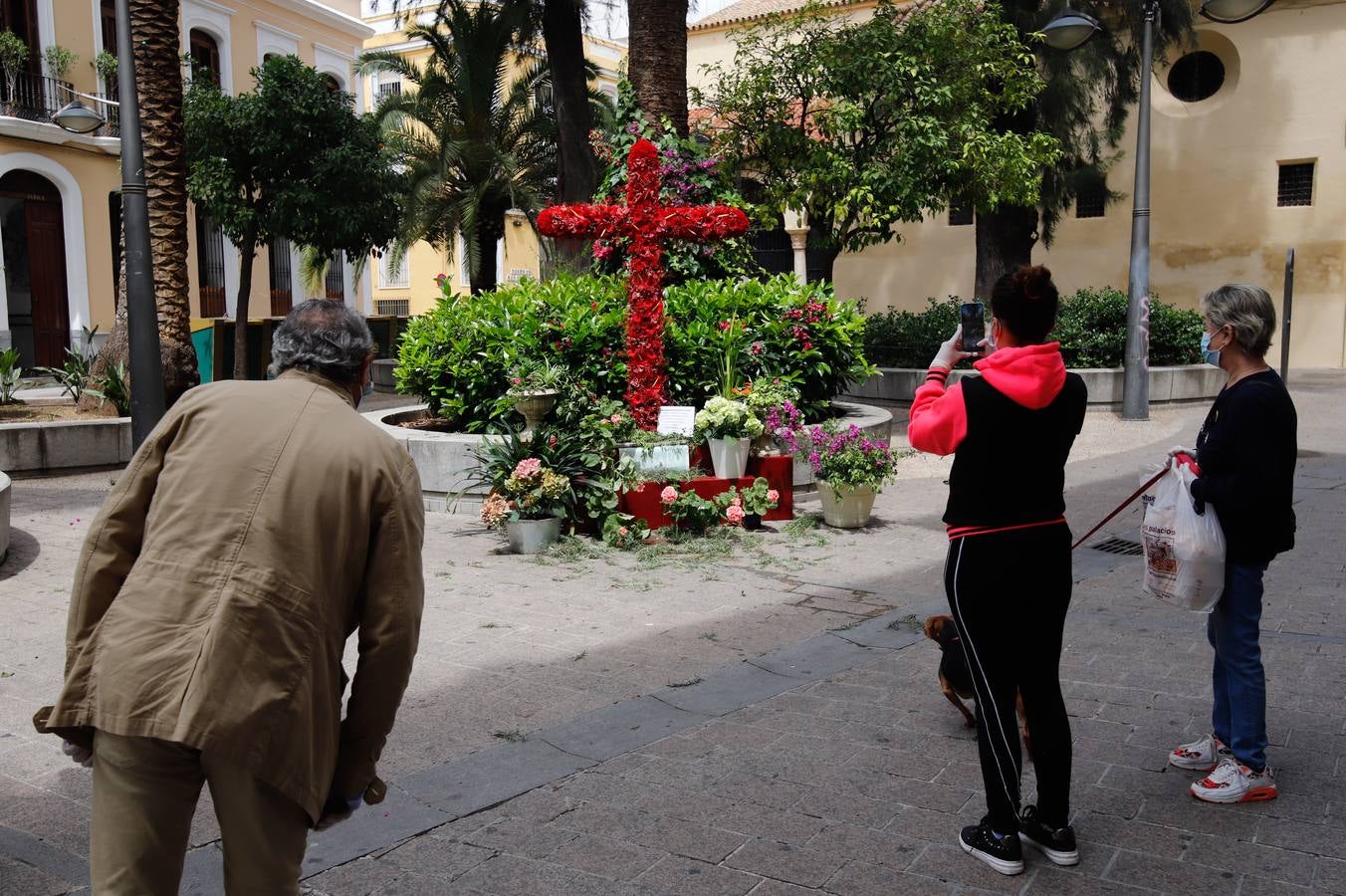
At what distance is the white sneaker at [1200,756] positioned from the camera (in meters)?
3.96

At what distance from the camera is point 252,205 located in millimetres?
19766

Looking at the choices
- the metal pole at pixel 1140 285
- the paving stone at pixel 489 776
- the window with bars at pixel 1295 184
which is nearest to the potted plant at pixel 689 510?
the paving stone at pixel 489 776

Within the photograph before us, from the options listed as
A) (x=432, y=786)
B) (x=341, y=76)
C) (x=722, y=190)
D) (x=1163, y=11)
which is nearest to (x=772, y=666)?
(x=432, y=786)

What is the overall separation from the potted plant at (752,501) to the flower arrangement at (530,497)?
114 centimetres

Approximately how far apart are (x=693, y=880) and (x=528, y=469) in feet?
15.5

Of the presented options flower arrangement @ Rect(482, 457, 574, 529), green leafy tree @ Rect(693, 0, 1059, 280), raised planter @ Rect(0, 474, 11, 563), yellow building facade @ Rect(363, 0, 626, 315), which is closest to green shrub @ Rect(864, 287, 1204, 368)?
green leafy tree @ Rect(693, 0, 1059, 280)

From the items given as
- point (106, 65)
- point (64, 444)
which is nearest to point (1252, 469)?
point (64, 444)

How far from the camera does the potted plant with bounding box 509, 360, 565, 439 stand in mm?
8531

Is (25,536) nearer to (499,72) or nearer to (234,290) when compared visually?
(499,72)

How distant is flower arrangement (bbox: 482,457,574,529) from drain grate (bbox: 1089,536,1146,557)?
372 centimetres

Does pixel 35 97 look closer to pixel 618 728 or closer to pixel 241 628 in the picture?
pixel 618 728

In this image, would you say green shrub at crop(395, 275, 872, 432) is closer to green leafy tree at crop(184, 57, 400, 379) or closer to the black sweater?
the black sweater

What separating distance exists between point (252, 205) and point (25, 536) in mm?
12543

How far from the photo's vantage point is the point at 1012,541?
10.6ft
